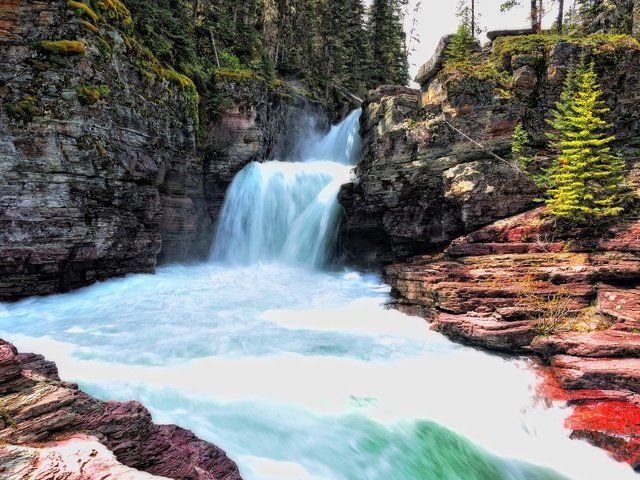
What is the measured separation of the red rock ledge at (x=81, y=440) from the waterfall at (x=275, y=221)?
1460 cm

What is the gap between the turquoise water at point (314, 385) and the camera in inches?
246

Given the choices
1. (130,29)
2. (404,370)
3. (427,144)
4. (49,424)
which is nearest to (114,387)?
(49,424)

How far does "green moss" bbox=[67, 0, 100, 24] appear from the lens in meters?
12.6

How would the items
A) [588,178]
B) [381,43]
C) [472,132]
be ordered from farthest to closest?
1. [381,43]
2. [472,132]
3. [588,178]

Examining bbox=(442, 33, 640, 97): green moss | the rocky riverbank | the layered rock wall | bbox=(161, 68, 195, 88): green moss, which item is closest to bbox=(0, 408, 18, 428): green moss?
the rocky riverbank

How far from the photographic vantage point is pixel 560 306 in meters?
9.58

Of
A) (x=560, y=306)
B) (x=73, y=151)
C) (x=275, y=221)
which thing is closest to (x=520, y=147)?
(x=560, y=306)

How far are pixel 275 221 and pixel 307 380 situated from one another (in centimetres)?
1239

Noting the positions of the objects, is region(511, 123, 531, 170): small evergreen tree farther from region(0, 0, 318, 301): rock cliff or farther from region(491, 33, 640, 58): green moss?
region(0, 0, 318, 301): rock cliff

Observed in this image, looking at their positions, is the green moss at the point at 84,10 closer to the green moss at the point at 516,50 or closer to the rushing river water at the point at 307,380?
the rushing river water at the point at 307,380

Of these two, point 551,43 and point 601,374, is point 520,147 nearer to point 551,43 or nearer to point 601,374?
point 551,43

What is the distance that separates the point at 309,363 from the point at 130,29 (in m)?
14.5

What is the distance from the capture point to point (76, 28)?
12.7m

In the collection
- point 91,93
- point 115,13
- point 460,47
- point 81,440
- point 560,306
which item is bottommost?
point 560,306
